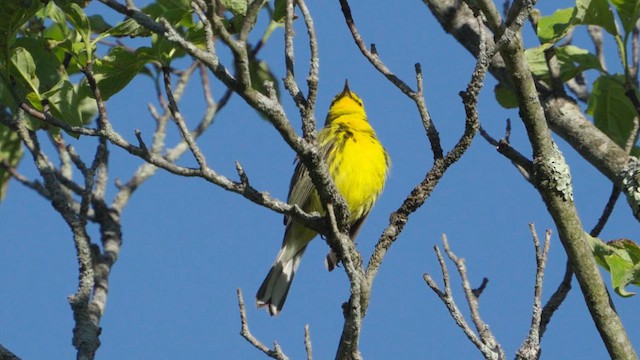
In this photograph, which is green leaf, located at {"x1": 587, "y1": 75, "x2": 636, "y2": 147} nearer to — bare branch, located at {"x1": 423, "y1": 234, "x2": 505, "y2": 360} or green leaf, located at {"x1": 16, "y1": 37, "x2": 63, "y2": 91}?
bare branch, located at {"x1": 423, "y1": 234, "x2": 505, "y2": 360}

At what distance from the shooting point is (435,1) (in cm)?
535

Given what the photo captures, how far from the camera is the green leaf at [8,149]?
561cm

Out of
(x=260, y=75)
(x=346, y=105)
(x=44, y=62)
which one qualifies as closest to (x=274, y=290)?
(x=346, y=105)

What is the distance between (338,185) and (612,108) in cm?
251

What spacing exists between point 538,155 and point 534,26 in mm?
1267

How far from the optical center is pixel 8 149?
567cm

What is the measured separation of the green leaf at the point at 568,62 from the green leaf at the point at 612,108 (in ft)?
0.32

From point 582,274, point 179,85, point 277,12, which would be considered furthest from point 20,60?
point 179,85

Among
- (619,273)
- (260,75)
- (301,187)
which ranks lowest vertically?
(619,273)

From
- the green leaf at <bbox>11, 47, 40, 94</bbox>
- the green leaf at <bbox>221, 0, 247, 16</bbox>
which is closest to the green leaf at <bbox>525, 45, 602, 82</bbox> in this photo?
the green leaf at <bbox>221, 0, 247, 16</bbox>

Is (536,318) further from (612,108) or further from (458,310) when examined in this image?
(612,108)

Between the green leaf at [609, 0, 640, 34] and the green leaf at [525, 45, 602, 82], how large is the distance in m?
0.37

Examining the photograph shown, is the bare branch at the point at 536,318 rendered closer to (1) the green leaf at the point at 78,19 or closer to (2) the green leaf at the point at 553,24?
(2) the green leaf at the point at 553,24

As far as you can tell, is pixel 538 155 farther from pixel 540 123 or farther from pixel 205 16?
pixel 205 16
